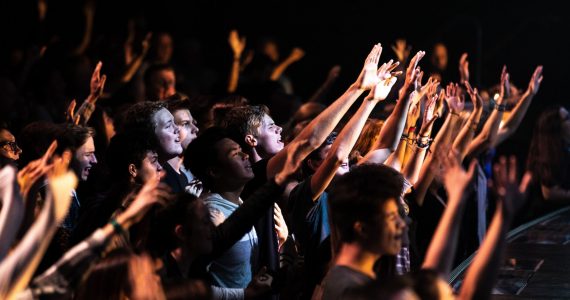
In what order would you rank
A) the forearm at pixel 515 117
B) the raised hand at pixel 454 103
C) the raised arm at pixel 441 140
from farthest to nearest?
the forearm at pixel 515 117
the raised hand at pixel 454 103
the raised arm at pixel 441 140

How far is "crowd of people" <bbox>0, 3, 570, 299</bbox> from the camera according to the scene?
2904mm

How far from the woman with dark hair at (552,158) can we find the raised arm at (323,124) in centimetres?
362

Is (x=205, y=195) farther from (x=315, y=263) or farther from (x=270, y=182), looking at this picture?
(x=270, y=182)

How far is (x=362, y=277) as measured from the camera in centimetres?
304

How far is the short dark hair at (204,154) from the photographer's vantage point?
425 centimetres

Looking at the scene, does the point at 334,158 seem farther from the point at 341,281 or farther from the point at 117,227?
the point at 117,227

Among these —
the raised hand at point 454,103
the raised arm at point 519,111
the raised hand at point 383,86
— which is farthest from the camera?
the raised arm at point 519,111

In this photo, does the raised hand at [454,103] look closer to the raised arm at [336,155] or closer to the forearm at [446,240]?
the raised arm at [336,155]

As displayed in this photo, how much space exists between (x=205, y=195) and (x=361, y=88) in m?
0.82

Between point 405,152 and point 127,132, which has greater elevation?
point 127,132

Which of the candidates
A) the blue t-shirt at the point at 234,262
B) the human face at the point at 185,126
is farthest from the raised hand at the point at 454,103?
the blue t-shirt at the point at 234,262

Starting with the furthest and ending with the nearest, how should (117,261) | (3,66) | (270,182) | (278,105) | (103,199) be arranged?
(3,66) → (278,105) → (103,199) → (270,182) → (117,261)

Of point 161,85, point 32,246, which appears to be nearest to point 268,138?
point 32,246

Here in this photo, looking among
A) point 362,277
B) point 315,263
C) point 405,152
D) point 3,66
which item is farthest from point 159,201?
point 3,66
